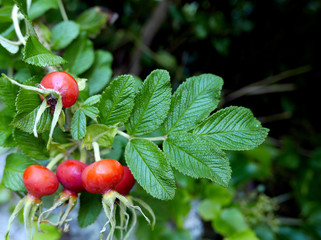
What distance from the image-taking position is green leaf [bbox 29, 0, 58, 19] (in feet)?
2.68

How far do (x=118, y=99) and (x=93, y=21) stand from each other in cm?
47

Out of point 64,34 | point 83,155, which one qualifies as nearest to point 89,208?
point 83,155

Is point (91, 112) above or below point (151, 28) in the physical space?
above

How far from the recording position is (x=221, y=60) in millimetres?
1717

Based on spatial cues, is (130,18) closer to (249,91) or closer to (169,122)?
(249,91)

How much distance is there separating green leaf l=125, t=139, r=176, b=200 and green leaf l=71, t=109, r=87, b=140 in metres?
0.09

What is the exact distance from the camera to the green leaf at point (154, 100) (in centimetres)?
59

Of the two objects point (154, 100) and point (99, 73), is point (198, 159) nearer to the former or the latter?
point (154, 100)

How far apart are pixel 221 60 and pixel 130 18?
528 millimetres

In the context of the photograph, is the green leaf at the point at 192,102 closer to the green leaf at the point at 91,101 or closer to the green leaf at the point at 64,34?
the green leaf at the point at 91,101

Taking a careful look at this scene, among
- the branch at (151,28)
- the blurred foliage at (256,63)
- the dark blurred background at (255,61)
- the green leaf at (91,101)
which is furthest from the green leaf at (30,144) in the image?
the branch at (151,28)

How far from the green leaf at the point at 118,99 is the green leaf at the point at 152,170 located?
0.22 feet

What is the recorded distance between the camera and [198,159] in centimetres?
55

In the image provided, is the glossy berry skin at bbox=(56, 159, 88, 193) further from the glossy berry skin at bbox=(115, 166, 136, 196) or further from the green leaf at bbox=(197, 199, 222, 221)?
the green leaf at bbox=(197, 199, 222, 221)
